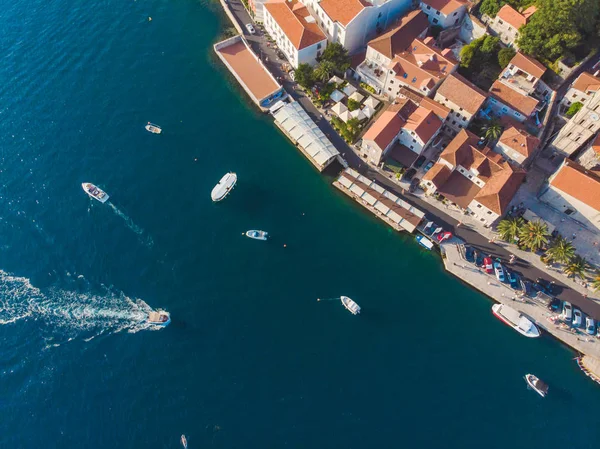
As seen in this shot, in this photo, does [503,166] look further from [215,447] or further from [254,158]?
[215,447]

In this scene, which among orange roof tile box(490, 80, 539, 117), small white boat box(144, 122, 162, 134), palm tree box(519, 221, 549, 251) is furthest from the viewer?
small white boat box(144, 122, 162, 134)

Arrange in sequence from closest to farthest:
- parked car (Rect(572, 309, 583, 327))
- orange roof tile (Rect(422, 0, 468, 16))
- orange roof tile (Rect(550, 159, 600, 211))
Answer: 1. parked car (Rect(572, 309, 583, 327))
2. orange roof tile (Rect(550, 159, 600, 211))
3. orange roof tile (Rect(422, 0, 468, 16))

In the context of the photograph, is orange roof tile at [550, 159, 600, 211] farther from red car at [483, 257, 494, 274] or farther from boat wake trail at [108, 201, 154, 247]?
boat wake trail at [108, 201, 154, 247]

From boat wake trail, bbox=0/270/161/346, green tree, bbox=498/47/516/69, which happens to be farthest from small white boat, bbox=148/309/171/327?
green tree, bbox=498/47/516/69

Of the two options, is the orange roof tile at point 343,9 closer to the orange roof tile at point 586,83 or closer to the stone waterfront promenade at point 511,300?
the orange roof tile at point 586,83

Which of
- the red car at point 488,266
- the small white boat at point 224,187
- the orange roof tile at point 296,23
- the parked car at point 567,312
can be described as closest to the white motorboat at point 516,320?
the parked car at point 567,312

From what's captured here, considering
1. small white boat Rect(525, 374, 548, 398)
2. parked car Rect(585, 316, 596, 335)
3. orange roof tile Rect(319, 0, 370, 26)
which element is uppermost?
orange roof tile Rect(319, 0, 370, 26)

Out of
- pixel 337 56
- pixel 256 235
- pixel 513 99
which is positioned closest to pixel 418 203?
pixel 513 99

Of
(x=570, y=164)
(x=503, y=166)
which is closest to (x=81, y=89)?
(x=503, y=166)
